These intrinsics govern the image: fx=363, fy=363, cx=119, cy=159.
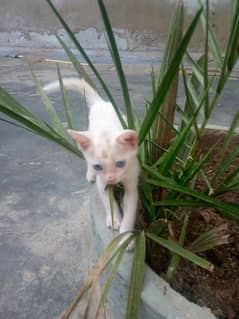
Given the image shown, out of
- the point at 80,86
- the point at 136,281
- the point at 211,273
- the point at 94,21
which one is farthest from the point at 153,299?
the point at 94,21

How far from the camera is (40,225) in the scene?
1.13 m

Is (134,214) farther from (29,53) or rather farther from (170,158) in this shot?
(29,53)

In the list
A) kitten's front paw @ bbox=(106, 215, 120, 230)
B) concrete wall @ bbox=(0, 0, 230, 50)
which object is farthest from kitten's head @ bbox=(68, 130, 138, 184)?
concrete wall @ bbox=(0, 0, 230, 50)

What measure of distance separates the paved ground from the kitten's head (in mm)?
401

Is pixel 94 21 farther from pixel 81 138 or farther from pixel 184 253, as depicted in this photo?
pixel 184 253

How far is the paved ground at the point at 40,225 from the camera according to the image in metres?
Result: 0.89

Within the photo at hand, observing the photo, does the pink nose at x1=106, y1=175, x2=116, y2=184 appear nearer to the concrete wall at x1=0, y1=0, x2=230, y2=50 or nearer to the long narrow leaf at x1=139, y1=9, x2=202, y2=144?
the long narrow leaf at x1=139, y1=9, x2=202, y2=144

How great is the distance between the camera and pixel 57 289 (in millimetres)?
904

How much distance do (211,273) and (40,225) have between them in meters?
0.61

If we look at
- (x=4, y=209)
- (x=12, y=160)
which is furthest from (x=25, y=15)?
(x=4, y=209)

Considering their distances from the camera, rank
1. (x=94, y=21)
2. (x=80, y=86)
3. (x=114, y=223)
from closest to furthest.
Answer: (x=114, y=223) < (x=80, y=86) < (x=94, y=21)

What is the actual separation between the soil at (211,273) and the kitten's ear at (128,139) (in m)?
0.18

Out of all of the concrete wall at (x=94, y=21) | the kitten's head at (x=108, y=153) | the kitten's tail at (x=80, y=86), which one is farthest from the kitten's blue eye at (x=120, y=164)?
the concrete wall at (x=94, y=21)

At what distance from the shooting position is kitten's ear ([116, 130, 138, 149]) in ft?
1.97
